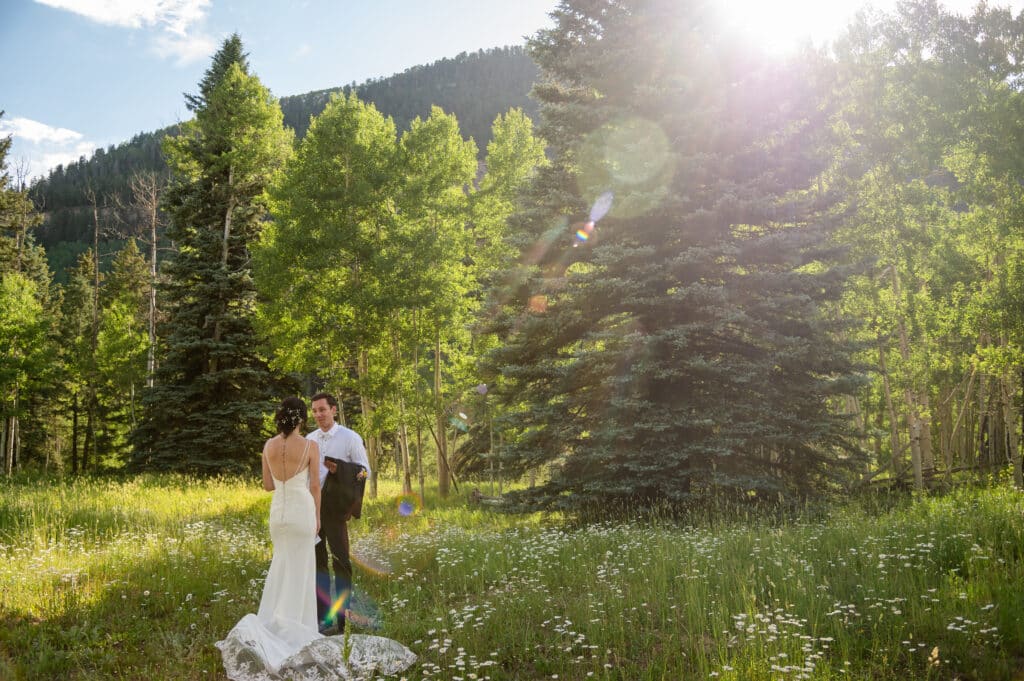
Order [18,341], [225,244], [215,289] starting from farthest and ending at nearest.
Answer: [18,341]
[225,244]
[215,289]

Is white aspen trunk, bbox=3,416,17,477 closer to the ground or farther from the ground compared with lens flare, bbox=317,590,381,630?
closer to the ground

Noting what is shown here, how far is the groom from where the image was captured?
277 inches

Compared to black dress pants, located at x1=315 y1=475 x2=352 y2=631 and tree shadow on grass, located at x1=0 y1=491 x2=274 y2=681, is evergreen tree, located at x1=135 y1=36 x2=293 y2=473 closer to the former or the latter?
tree shadow on grass, located at x1=0 y1=491 x2=274 y2=681

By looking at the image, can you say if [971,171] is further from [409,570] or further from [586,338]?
[409,570]

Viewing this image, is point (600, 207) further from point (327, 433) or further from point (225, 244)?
point (225, 244)

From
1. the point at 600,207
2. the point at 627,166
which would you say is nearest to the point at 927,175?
the point at 627,166

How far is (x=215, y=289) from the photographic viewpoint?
23609mm

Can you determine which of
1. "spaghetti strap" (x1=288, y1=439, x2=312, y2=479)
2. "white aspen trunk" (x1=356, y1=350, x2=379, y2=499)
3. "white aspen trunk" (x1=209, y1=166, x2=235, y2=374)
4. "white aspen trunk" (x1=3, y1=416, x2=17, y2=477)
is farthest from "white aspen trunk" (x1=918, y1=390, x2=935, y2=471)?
"white aspen trunk" (x1=3, y1=416, x2=17, y2=477)

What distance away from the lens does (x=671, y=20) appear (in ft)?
43.0

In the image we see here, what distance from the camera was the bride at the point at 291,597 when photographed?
18.8 feet

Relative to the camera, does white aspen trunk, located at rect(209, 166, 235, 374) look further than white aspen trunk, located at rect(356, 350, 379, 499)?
Yes

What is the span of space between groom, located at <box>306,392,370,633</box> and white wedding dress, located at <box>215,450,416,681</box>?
0.60 m

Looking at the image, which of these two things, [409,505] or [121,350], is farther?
[121,350]

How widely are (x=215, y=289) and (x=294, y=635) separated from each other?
20274mm
